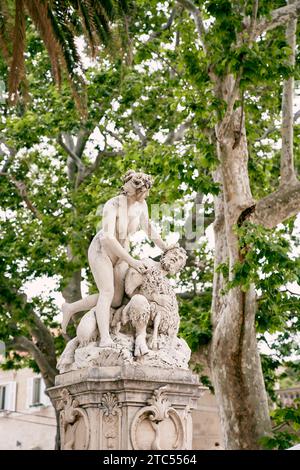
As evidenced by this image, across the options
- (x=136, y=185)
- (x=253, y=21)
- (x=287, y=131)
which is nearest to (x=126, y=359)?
(x=136, y=185)

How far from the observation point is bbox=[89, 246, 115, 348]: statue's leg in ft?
23.5

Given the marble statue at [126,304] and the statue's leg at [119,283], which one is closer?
the marble statue at [126,304]

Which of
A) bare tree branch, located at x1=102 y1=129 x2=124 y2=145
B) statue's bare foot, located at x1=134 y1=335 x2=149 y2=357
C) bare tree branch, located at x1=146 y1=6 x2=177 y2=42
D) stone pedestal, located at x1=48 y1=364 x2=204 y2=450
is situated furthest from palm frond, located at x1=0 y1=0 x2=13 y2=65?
bare tree branch, located at x1=102 y1=129 x2=124 y2=145

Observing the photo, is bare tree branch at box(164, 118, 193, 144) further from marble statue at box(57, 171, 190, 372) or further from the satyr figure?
the satyr figure

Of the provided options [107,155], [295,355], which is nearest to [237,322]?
[295,355]

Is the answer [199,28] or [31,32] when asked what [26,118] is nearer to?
[31,32]

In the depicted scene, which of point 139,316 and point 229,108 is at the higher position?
point 229,108

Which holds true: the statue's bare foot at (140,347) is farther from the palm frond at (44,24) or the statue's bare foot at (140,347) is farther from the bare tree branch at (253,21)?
the bare tree branch at (253,21)

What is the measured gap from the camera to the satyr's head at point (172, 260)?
24.7 feet

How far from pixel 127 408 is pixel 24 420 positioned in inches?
990

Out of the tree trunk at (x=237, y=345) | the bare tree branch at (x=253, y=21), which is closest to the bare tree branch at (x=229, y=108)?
the tree trunk at (x=237, y=345)

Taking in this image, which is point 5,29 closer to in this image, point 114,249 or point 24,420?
point 114,249

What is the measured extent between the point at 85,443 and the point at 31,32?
11.6 meters

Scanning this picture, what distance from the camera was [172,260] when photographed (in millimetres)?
7555
